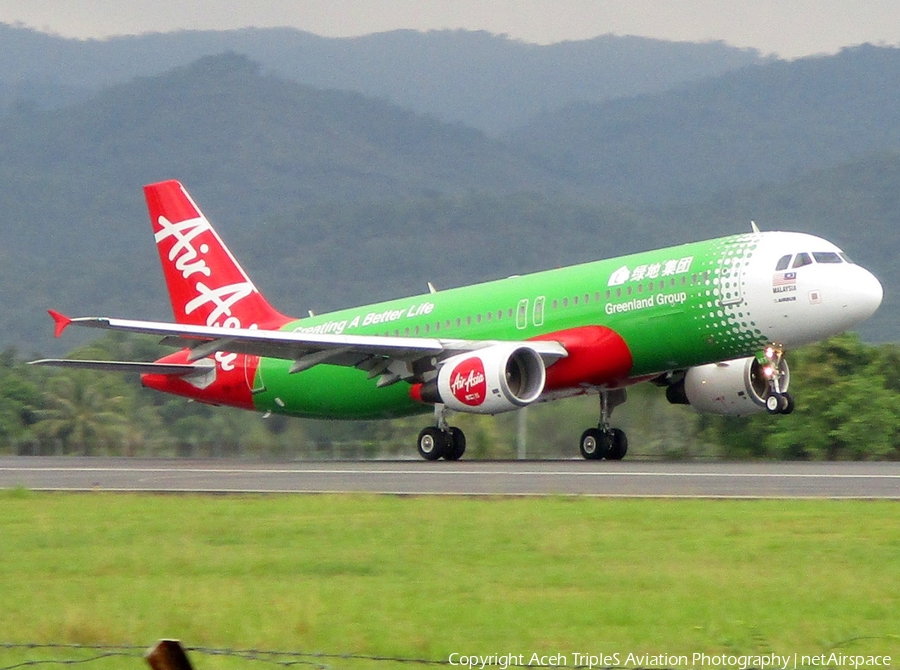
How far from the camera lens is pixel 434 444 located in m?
29.9

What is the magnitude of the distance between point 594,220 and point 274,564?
18882 centimetres

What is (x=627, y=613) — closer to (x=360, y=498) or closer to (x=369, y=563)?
(x=369, y=563)

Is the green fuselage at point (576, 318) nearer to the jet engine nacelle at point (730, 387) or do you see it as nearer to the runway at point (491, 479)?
the jet engine nacelle at point (730, 387)

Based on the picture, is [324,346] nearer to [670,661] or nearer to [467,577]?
[467,577]

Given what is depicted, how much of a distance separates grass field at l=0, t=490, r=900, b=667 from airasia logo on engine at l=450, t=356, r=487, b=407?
9.72m

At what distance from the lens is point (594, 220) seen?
19938 cm

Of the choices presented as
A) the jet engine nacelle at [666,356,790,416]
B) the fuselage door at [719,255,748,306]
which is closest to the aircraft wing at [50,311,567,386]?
the jet engine nacelle at [666,356,790,416]

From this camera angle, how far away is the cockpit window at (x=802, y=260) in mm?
25984


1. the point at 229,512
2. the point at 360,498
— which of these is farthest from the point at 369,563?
the point at 360,498

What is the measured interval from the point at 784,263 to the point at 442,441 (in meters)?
7.80

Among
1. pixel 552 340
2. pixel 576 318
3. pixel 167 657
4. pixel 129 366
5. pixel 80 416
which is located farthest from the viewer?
pixel 80 416

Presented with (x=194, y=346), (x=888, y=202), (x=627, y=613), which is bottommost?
(x=627, y=613)

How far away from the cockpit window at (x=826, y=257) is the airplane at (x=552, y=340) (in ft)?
0.08

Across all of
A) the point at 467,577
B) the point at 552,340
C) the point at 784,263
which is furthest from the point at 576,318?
the point at 467,577
